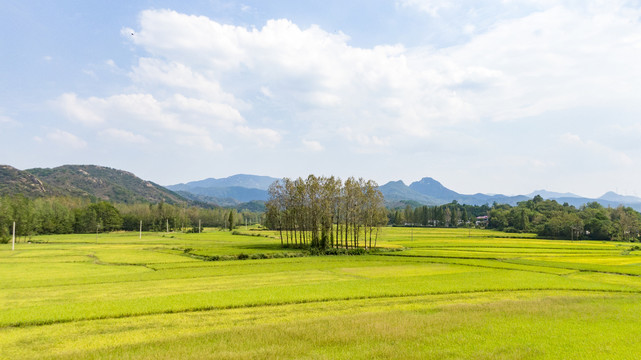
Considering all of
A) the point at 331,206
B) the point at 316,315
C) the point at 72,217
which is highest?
the point at 331,206

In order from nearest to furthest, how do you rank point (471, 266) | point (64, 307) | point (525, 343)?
point (525, 343)
point (64, 307)
point (471, 266)

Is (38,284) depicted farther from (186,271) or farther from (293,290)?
(293,290)

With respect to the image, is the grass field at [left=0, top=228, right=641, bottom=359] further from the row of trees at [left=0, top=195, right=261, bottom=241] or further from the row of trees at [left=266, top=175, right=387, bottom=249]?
the row of trees at [left=0, top=195, right=261, bottom=241]

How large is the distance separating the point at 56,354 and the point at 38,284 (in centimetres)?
2263

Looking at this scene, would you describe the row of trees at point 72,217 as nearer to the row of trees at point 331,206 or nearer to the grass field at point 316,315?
the row of trees at point 331,206

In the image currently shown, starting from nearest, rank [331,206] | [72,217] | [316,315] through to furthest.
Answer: [316,315], [331,206], [72,217]

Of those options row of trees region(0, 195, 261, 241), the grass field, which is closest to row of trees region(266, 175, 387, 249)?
the grass field

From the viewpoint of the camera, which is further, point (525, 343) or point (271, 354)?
point (525, 343)

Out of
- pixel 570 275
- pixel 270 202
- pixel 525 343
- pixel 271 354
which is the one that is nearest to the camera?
pixel 271 354

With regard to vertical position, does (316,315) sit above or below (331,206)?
below

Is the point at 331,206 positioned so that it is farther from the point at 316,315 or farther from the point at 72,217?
the point at 72,217

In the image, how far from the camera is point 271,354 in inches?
591

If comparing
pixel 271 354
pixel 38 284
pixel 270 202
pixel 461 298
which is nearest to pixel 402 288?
pixel 461 298

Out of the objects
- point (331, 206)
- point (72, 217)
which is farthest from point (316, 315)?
point (72, 217)
